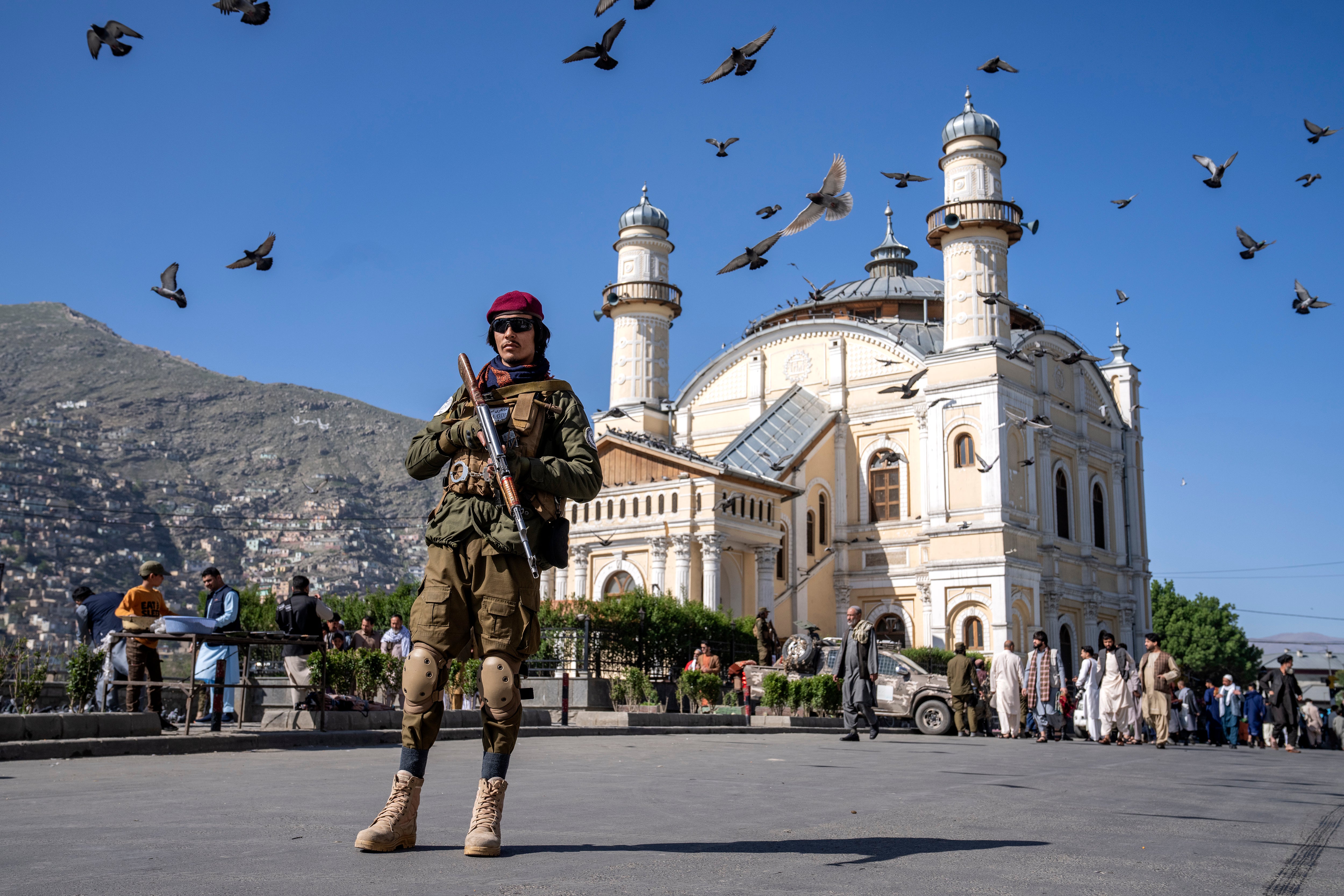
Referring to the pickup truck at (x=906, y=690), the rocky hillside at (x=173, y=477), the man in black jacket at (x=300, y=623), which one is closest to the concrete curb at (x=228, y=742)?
the man in black jacket at (x=300, y=623)

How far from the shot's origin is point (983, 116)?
3900 cm

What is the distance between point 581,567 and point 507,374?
107ft

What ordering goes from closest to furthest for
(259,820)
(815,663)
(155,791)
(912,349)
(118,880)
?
(118,880) → (259,820) → (155,791) → (815,663) → (912,349)

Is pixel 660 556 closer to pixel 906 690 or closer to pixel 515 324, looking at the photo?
pixel 906 690

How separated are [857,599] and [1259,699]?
64.4 feet

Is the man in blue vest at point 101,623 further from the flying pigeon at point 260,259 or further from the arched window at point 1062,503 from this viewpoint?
the arched window at point 1062,503

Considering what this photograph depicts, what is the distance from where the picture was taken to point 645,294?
44.1m

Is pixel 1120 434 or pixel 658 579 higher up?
pixel 1120 434

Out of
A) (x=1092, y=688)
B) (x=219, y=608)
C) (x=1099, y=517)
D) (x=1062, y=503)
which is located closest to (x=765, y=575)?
(x=1062, y=503)

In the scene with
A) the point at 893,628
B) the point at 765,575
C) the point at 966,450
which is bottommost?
the point at 893,628

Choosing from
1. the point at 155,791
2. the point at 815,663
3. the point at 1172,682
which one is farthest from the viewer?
the point at 815,663

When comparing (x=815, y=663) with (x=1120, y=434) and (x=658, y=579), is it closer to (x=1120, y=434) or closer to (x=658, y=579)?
→ (x=658, y=579)

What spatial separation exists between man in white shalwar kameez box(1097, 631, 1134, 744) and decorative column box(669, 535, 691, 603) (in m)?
16.3

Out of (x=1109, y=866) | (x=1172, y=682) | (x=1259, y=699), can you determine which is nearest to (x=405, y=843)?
(x=1109, y=866)
